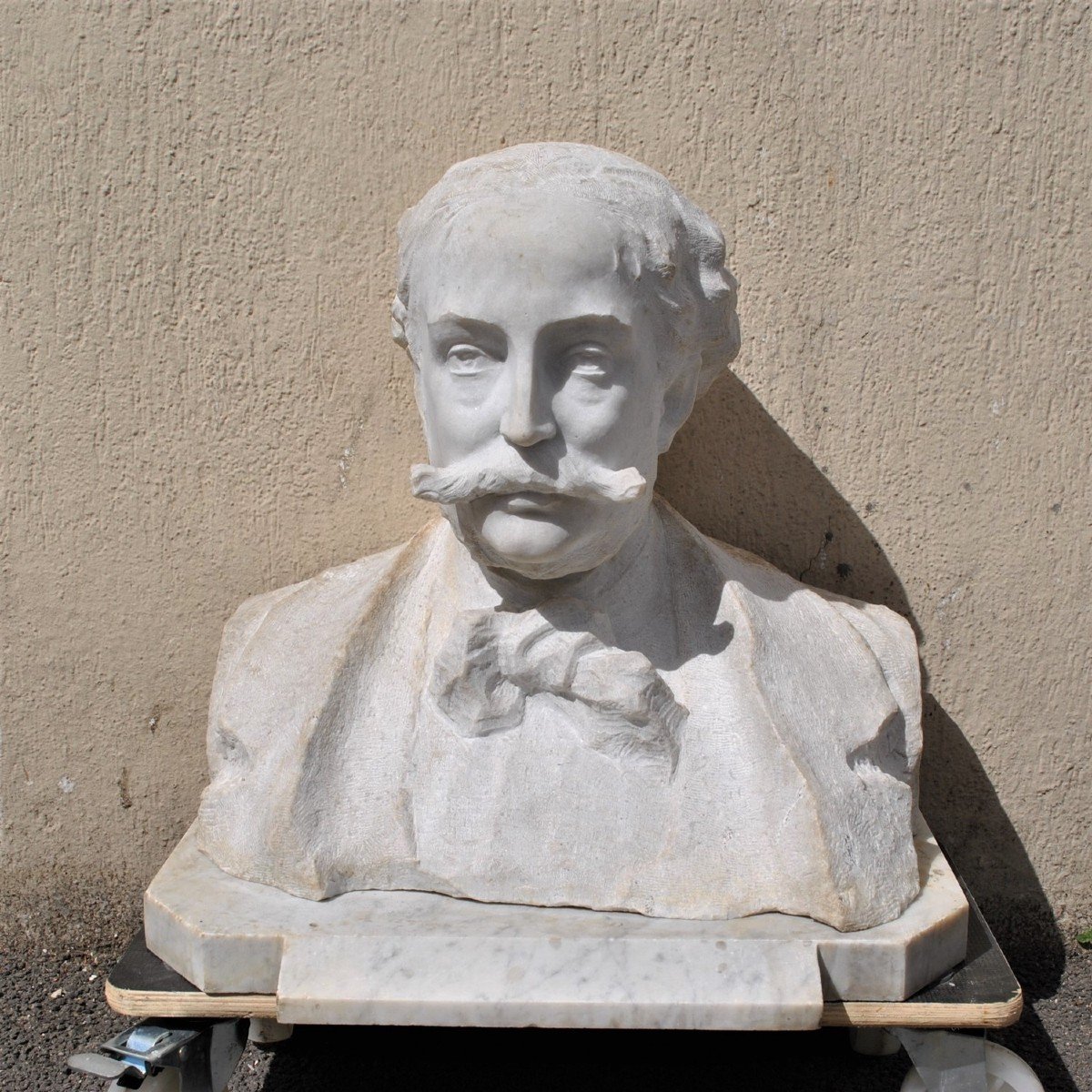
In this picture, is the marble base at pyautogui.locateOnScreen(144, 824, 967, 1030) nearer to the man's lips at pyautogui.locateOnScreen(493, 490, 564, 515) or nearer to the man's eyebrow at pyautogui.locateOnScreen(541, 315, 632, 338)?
the man's lips at pyautogui.locateOnScreen(493, 490, 564, 515)

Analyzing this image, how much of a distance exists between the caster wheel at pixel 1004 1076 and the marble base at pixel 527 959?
17cm

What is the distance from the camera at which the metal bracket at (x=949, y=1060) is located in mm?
1908

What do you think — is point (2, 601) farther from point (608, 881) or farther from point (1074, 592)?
point (1074, 592)

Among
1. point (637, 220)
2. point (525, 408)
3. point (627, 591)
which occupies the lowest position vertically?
point (627, 591)

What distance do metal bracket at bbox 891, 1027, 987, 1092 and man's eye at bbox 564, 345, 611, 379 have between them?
1128mm

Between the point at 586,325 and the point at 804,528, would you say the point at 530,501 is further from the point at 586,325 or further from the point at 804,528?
the point at 804,528

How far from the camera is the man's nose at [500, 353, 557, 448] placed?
173cm

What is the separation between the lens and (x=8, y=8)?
235 centimetres

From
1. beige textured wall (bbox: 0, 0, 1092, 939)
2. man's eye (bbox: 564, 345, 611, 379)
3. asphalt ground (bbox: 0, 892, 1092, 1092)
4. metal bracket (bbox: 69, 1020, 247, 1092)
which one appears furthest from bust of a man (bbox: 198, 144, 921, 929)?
asphalt ground (bbox: 0, 892, 1092, 1092)

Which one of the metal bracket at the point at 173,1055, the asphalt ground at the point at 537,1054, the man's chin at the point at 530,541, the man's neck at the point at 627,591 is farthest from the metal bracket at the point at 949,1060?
the metal bracket at the point at 173,1055

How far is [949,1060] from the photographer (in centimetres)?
191

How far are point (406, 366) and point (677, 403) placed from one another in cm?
68

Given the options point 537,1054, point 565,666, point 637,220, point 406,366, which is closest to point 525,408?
point 637,220

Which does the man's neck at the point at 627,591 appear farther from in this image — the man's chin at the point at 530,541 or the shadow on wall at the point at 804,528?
the shadow on wall at the point at 804,528
